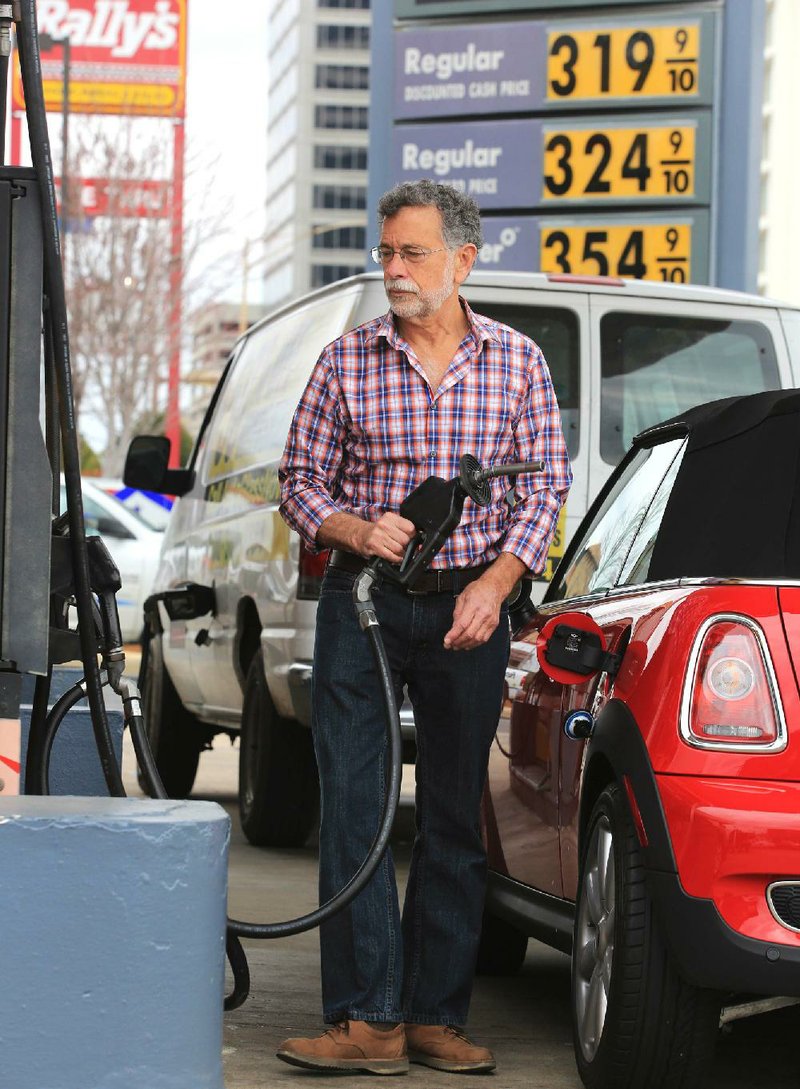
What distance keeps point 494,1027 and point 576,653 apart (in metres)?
1.27

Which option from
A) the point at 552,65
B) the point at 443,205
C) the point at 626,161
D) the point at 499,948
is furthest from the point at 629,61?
the point at 443,205

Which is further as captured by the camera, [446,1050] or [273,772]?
[273,772]

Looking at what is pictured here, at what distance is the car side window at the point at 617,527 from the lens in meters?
5.18

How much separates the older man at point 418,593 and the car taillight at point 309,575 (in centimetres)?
267

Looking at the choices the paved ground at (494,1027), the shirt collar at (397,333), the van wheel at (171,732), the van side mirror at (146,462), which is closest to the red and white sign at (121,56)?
the van wheel at (171,732)

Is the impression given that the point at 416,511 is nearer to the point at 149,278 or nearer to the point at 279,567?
the point at 279,567

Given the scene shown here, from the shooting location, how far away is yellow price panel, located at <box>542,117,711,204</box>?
1627 cm

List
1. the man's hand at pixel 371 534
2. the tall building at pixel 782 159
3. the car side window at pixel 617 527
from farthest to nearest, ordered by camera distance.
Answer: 1. the tall building at pixel 782 159
2. the car side window at pixel 617 527
3. the man's hand at pixel 371 534

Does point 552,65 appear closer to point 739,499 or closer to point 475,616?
point 475,616

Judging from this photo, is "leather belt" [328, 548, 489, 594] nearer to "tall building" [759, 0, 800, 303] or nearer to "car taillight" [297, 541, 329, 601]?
"car taillight" [297, 541, 329, 601]

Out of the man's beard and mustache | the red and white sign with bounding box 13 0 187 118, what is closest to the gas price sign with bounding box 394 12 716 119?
the man's beard and mustache

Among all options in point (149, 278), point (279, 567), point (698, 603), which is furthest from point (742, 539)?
point (149, 278)

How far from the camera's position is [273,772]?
8.59 m

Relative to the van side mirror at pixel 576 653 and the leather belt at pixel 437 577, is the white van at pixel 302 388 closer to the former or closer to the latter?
the leather belt at pixel 437 577
